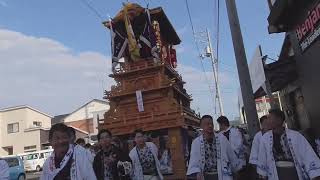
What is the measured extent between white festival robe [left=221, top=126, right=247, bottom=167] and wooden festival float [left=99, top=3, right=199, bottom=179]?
13.2 meters

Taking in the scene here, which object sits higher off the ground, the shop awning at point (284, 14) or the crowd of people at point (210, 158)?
the shop awning at point (284, 14)

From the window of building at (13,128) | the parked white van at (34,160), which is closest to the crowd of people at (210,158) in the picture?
the parked white van at (34,160)

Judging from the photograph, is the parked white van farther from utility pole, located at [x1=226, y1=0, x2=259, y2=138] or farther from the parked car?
utility pole, located at [x1=226, y1=0, x2=259, y2=138]

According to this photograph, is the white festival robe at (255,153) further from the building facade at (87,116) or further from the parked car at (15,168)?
the building facade at (87,116)

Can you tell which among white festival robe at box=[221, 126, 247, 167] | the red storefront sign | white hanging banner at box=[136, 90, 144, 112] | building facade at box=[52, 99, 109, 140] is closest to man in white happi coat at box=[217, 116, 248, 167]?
white festival robe at box=[221, 126, 247, 167]

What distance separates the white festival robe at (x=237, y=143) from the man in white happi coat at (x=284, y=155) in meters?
2.82

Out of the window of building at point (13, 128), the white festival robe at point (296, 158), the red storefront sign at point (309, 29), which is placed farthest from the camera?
the window of building at point (13, 128)

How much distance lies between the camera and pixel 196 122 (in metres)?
27.6

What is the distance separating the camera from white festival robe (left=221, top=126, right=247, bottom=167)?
9195mm

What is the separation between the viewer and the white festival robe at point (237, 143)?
9195 millimetres

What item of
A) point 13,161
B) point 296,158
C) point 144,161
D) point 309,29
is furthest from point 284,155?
point 13,161

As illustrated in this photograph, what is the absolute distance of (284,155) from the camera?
610 centimetres

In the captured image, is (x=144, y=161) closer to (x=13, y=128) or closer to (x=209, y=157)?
(x=209, y=157)

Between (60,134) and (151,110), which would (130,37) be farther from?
(60,134)
